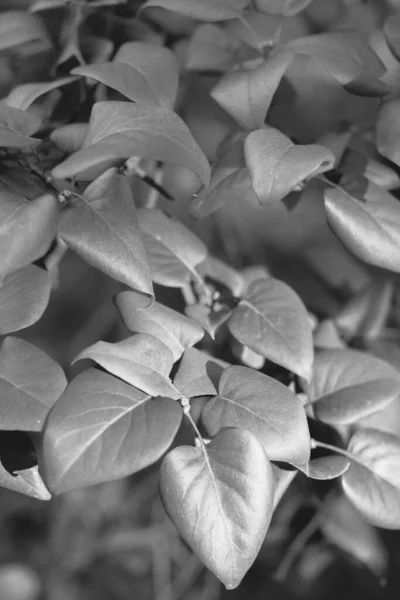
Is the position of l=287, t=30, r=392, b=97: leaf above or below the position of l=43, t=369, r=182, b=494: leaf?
above

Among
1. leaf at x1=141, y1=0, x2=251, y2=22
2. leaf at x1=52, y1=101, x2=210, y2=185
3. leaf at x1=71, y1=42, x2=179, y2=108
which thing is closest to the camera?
leaf at x1=52, y1=101, x2=210, y2=185

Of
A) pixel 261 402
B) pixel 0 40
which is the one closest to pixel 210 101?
pixel 0 40

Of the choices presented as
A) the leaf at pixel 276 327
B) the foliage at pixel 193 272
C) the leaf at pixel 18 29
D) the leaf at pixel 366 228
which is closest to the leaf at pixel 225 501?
the foliage at pixel 193 272

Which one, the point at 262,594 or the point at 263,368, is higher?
the point at 263,368

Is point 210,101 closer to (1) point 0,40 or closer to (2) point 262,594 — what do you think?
(1) point 0,40

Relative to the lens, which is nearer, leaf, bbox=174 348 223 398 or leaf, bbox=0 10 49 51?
leaf, bbox=174 348 223 398

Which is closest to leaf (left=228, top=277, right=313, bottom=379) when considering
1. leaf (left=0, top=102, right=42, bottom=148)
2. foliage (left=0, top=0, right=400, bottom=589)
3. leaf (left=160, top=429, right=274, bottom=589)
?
foliage (left=0, top=0, right=400, bottom=589)

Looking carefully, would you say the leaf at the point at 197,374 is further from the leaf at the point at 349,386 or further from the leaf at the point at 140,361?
the leaf at the point at 349,386

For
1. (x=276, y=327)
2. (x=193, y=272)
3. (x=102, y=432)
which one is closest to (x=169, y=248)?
(x=193, y=272)

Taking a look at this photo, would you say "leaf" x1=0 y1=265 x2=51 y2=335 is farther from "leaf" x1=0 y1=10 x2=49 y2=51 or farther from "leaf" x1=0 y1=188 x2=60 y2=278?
"leaf" x1=0 y1=10 x2=49 y2=51
